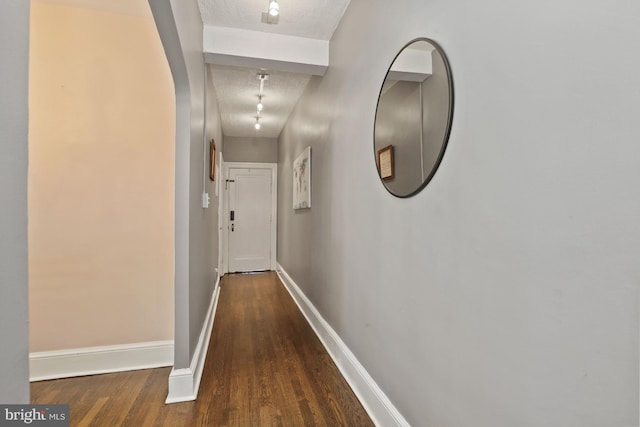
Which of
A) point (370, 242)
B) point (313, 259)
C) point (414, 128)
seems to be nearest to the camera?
point (414, 128)

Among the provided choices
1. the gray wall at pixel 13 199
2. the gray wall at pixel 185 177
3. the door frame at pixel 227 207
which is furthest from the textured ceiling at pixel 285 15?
the door frame at pixel 227 207

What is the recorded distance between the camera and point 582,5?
73 centimetres

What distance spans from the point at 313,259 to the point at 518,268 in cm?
254

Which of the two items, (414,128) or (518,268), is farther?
(414,128)

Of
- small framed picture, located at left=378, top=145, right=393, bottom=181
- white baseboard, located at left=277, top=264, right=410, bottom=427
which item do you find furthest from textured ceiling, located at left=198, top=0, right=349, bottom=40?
white baseboard, located at left=277, top=264, right=410, bottom=427

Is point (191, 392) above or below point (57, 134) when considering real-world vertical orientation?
→ below

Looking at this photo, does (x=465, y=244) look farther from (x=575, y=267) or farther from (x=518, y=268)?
(x=575, y=267)

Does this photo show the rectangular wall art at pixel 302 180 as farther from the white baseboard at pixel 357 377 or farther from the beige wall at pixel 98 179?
the beige wall at pixel 98 179

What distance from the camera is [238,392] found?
1987 mm

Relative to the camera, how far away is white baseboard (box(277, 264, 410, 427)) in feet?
5.17

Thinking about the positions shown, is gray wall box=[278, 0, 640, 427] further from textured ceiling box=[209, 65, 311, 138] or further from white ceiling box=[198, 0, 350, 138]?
textured ceiling box=[209, 65, 311, 138]

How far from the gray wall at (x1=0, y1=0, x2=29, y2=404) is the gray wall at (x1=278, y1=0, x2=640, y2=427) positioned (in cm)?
110

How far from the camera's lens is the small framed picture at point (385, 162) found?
5.31 feet

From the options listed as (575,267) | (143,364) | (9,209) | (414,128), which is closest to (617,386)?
(575,267)
